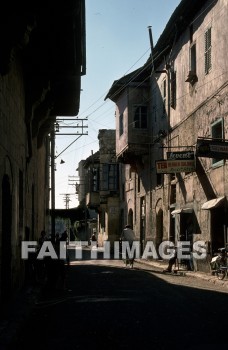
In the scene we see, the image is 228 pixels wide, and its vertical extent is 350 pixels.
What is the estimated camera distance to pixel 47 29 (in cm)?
1023

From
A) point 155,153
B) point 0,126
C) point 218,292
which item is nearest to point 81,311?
point 0,126

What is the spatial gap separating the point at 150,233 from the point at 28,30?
22.5 meters

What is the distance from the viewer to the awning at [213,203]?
1809 cm

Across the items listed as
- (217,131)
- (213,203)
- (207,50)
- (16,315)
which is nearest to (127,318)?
(16,315)

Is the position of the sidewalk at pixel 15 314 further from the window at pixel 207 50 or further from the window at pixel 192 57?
the window at pixel 192 57

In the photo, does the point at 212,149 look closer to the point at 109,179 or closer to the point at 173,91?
the point at 173,91

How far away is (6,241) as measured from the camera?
10641mm

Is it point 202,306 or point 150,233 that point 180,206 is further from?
point 202,306

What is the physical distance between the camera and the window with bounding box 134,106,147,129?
99.9ft

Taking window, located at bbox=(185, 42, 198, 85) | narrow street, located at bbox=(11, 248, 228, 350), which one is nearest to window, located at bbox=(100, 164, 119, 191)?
window, located at bbox=(185, 42, 198, 85)

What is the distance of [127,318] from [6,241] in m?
2.99

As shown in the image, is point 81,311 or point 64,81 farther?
point 64,81

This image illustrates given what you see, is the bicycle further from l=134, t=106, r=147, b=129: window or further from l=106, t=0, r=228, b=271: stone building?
l=134, t=106, r=147, b=129: window

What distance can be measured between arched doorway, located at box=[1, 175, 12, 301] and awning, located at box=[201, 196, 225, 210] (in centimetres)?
892
